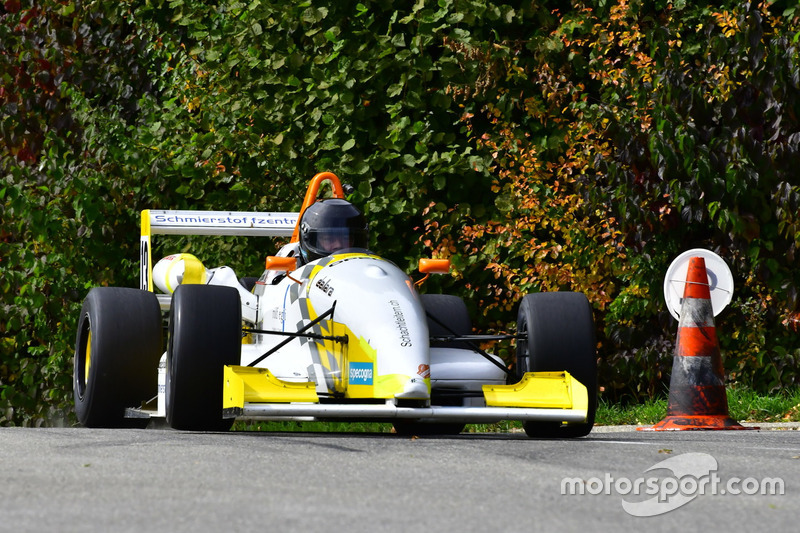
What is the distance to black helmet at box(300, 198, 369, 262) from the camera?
30.2 feet

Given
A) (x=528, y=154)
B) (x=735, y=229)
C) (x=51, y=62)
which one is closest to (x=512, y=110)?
(x=528, y=154)

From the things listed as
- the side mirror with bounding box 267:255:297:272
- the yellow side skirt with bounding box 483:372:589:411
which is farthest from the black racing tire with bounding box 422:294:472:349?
the yellow side skirt with bounding box 483:372:589:411

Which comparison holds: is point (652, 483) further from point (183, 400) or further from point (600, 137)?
point (600, 137)

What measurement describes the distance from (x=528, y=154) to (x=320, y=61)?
7.79ft

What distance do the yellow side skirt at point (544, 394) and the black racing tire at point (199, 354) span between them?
150 cm

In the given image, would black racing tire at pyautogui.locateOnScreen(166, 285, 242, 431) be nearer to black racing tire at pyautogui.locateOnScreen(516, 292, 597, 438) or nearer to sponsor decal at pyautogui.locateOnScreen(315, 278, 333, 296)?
sponsor decal at pyautogui.locateOnScreen(315, 278, 333, 296)

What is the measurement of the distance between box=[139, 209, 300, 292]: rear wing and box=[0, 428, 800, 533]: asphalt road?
3451 millimetres

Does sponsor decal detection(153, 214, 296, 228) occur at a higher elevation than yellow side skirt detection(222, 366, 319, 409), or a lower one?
higher

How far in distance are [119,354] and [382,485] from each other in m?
4.13

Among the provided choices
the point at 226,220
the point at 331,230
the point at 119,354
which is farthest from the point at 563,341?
the point at 226,220

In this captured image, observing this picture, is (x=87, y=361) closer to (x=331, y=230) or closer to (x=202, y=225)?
(x=202, y=225)

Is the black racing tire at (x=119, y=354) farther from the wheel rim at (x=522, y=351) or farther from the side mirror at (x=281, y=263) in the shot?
the wheel rim at (x=522, y=351)

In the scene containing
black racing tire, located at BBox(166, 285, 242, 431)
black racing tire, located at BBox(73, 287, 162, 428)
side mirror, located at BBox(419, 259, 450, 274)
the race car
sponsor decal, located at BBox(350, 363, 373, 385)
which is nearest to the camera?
the race car

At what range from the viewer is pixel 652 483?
5547 millimetres
